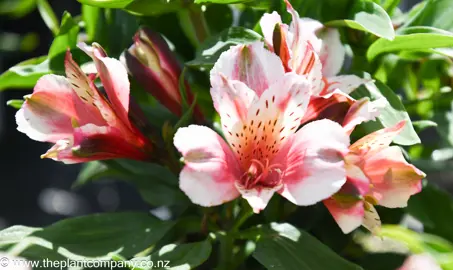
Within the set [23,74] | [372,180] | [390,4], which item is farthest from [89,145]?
[390,4]

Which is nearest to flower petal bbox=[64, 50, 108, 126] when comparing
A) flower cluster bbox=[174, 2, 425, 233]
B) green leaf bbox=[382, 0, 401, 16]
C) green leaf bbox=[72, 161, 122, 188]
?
flower cluster bbox=[174, 2, 425, 233]

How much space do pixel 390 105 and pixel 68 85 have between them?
0.31 m

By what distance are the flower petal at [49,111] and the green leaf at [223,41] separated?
0.13 m

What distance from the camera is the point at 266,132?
1.60 feet

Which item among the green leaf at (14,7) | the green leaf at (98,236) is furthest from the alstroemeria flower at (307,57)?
the green leaf at (14,7)

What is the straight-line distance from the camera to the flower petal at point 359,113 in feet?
1.53

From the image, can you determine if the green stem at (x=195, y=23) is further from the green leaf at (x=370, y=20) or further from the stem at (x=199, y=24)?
the green leaf at (x=370, y=20)

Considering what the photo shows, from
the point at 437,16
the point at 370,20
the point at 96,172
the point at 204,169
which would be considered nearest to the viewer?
the point at 204,169

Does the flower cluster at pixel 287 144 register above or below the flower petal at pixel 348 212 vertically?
above

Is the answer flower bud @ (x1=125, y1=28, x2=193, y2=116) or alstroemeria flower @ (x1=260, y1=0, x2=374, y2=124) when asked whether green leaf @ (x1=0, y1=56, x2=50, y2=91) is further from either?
alstroemeria flower @ (x1=260, y1=0, x2=374, y2=124)

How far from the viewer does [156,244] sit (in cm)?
65

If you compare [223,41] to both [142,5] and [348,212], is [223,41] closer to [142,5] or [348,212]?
[142,5]

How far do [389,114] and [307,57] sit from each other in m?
0.11

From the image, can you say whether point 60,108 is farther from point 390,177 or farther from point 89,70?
point 390,177
